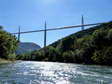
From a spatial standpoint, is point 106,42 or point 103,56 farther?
point 106,42


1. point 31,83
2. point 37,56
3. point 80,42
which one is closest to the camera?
point 31,83

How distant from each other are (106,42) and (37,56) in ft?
269

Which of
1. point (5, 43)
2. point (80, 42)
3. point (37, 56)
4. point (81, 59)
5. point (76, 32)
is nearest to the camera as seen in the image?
point (5, 43)

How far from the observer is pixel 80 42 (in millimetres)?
134750

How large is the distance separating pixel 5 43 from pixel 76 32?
4857 inches

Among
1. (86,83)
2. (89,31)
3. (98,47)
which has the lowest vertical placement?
(86,83)

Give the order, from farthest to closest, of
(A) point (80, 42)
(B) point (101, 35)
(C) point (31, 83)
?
(A) point (80, 42) < (B) point (101, 35) < (C) point (31, 83)

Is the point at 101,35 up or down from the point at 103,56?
up

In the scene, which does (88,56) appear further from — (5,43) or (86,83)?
(86,83)

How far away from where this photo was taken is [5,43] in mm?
77562

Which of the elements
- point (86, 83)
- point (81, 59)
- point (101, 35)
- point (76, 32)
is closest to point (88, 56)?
point (81, 59)

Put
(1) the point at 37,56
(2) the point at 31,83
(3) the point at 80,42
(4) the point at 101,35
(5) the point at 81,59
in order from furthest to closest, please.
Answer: (1) the point at 37,56
(3) the point at 80,42
(5) the point at 81,59
(4) the point at 101,35
(2) the point at 31,83

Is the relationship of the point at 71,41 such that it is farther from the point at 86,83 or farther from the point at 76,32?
the point at 86,83

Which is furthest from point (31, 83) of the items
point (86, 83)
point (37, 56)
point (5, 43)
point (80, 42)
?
point (37, 56)
